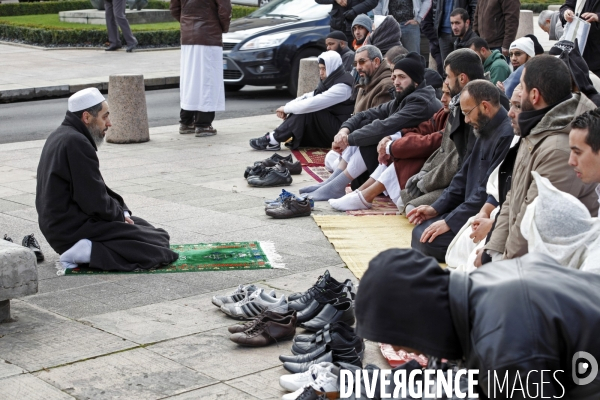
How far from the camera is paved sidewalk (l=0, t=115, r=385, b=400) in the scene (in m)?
4.61

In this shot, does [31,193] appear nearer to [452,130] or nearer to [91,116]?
[91,116]

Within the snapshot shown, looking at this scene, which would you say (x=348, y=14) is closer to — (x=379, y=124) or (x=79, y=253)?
(x=379, y=124)

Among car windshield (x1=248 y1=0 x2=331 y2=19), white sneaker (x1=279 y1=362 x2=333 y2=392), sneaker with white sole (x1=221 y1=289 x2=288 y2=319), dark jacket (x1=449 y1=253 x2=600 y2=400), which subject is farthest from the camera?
car windshield (x1=248 y1=0 x2=331 y2=19)

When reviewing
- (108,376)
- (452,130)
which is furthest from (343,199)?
(108,376)

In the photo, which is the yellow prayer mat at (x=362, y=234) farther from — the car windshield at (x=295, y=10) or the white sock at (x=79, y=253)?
the car windshield at (x=295, y=10)

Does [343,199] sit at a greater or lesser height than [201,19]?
lesser

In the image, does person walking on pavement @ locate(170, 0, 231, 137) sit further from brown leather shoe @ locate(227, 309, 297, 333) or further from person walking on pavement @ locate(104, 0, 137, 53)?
person walking on pavement @ locate(104, 0, 137, 53)

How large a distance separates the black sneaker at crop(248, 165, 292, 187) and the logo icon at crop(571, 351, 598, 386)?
6.93 meters

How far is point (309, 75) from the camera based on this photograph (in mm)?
13195

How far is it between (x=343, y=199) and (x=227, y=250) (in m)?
1.78

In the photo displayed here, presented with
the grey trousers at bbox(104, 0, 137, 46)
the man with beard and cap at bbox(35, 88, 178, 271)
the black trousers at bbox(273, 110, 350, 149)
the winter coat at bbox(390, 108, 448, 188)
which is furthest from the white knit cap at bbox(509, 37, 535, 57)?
the grey trousers at bbox(104, 0, 137, 46)

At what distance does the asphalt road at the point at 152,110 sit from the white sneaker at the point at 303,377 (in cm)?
904

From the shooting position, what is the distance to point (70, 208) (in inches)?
259

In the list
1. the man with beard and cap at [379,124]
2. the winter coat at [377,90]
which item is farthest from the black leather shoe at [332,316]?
the winter coat at [377,90]
